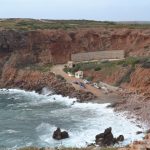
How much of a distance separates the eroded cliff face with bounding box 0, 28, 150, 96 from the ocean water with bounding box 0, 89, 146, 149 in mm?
11555

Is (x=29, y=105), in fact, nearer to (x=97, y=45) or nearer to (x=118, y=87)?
(x=118, y=87)

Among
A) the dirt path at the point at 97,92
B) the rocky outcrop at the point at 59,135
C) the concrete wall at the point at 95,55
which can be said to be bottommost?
the rocky outcrop at the point at 59,135

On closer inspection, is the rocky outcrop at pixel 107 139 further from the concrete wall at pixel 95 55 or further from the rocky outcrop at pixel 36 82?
the concrete wall at pixel 95 55

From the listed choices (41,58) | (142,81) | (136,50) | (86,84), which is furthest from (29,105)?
(136,50)

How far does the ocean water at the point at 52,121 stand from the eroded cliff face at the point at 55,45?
11555mm

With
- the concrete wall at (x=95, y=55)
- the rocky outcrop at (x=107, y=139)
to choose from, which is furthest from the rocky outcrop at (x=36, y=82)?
the rocky outcrop at (x=107, y=139)

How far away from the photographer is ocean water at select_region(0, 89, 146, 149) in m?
37.6

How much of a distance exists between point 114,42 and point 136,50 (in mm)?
5491

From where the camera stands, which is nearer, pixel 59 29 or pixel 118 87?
pixel 118 87

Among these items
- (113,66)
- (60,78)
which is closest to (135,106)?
(113,66)

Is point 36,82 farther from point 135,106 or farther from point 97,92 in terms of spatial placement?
point 135,106

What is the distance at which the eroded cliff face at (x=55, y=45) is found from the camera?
71.9 m

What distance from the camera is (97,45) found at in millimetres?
79938

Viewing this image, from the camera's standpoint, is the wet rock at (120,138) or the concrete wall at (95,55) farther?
the concrete wall at (95,55)
